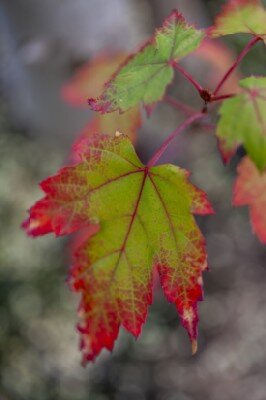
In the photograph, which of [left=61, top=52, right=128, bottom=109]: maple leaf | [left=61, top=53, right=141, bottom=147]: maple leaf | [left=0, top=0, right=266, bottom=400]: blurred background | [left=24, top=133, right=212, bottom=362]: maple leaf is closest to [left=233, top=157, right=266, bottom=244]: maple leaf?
[left=24, top=133, right=212, bottom=362]: maple leaf

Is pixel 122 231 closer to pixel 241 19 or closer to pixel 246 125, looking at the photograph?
pixel 246 125

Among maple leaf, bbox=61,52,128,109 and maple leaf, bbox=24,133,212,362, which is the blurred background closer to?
maple leaf, bbox=61,52,128,109

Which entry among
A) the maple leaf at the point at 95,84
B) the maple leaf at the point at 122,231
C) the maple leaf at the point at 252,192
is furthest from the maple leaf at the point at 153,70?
the maple leaf at the point at 95,84

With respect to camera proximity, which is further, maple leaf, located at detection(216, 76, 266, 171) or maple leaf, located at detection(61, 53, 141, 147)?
maple leaf, located at detection(61, 53, 141, 147)

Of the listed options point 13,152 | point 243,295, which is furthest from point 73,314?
point 13,152

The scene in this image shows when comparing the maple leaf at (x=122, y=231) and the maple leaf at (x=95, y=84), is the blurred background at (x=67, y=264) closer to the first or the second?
the maple leaf at (x=95, y=84)

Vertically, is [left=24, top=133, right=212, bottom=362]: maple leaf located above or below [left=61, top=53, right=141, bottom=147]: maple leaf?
below
